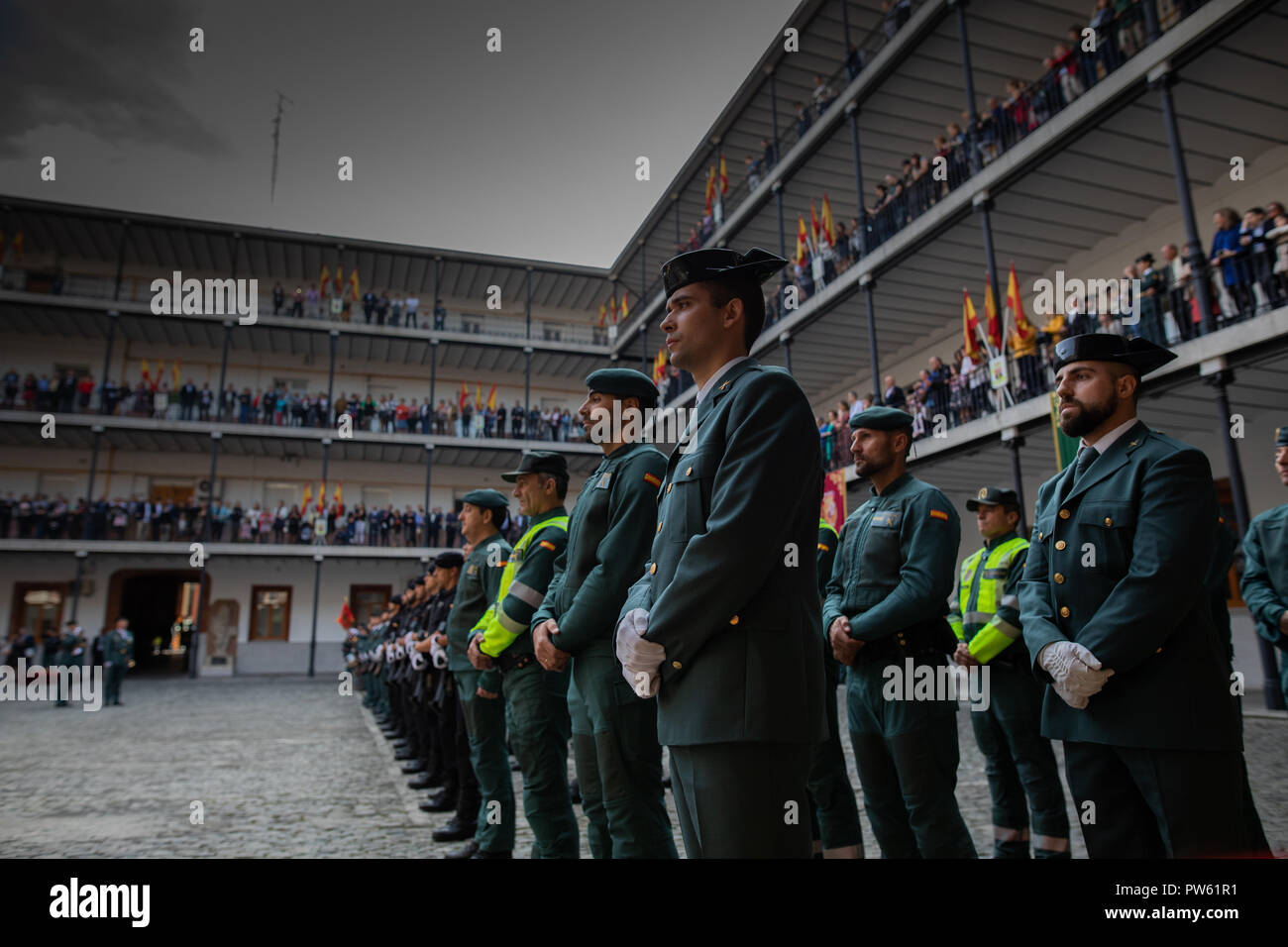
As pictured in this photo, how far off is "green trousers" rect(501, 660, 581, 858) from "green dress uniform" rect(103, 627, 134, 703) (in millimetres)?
14868

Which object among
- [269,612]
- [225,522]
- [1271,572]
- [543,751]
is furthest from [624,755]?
[269,612]

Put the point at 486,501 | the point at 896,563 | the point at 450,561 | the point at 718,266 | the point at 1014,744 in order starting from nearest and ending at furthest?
the point at 718,266, the point at 896,563, the point at 1014,744, the point at 486,501, the point at 450,561

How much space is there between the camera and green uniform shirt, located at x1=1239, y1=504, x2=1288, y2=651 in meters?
3.70

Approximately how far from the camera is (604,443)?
3.05 metres

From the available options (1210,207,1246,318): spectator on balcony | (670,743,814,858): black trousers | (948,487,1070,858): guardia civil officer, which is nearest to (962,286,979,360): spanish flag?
(1210,207,1246,318): spectator on balcony

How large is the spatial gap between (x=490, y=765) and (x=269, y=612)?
23637mm

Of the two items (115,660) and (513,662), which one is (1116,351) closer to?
(513,662)

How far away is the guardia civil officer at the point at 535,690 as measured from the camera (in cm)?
304

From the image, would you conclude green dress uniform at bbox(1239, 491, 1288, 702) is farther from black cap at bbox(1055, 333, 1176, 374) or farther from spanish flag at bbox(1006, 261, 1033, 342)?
spanish flag at bbox(1006, 261, 1033, 342)

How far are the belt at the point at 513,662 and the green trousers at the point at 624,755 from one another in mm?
739

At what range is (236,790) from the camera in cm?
549

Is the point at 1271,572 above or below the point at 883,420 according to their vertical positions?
below

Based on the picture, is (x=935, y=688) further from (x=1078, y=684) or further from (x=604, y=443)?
(x=604, y=443)

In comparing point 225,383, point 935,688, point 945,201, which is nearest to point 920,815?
point 935,688
